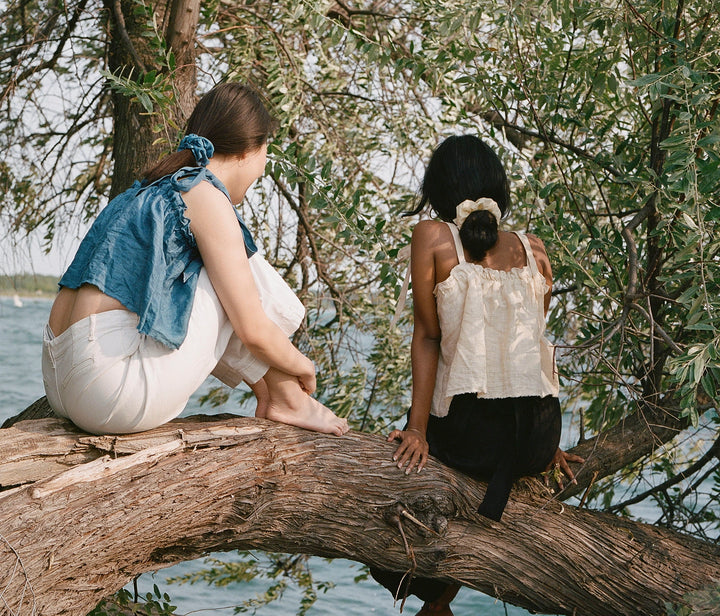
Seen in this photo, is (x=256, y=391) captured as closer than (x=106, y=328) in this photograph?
No

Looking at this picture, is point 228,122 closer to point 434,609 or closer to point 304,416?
point 304,416

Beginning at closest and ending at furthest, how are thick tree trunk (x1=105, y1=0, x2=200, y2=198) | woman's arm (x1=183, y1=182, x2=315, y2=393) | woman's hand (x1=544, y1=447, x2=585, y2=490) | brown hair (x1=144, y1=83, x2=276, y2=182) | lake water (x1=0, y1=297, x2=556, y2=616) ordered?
woman's arm (x1=183, y1=182, x2=315, y2=393) < brown hair (x1=144, y1=83, x2=276, y2=182) < woman's hand (x1=544, y1=447, x2=585, y2=490) < thick tree trunk (x1=105, y1=0, x2=200, y2=198) < lake water (x1=0, y1=297, x2=556, y2=616)

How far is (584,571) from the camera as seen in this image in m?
2.58

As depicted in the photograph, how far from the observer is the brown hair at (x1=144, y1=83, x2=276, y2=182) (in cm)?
244

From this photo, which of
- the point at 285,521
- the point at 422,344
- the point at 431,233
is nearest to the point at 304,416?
the point at 285,521

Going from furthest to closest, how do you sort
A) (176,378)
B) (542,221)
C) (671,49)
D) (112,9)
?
(112,9), (542,221), (671,49), (176,378)

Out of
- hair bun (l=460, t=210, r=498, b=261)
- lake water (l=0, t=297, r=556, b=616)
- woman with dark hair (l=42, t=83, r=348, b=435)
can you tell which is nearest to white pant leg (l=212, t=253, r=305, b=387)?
woman with dark hair (l=42, t=83, r=348, b=435)

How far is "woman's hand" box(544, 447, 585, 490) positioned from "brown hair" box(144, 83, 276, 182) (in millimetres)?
1423

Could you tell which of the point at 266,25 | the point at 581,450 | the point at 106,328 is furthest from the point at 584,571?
the point at 266,25

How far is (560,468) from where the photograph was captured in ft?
9.45

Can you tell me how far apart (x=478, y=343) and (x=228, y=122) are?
0.99 m

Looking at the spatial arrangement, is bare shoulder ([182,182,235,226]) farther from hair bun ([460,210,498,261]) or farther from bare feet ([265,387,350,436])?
hair bun ([460,210,498,261])

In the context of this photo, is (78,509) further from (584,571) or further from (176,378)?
(584,571)

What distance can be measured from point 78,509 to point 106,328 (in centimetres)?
46
